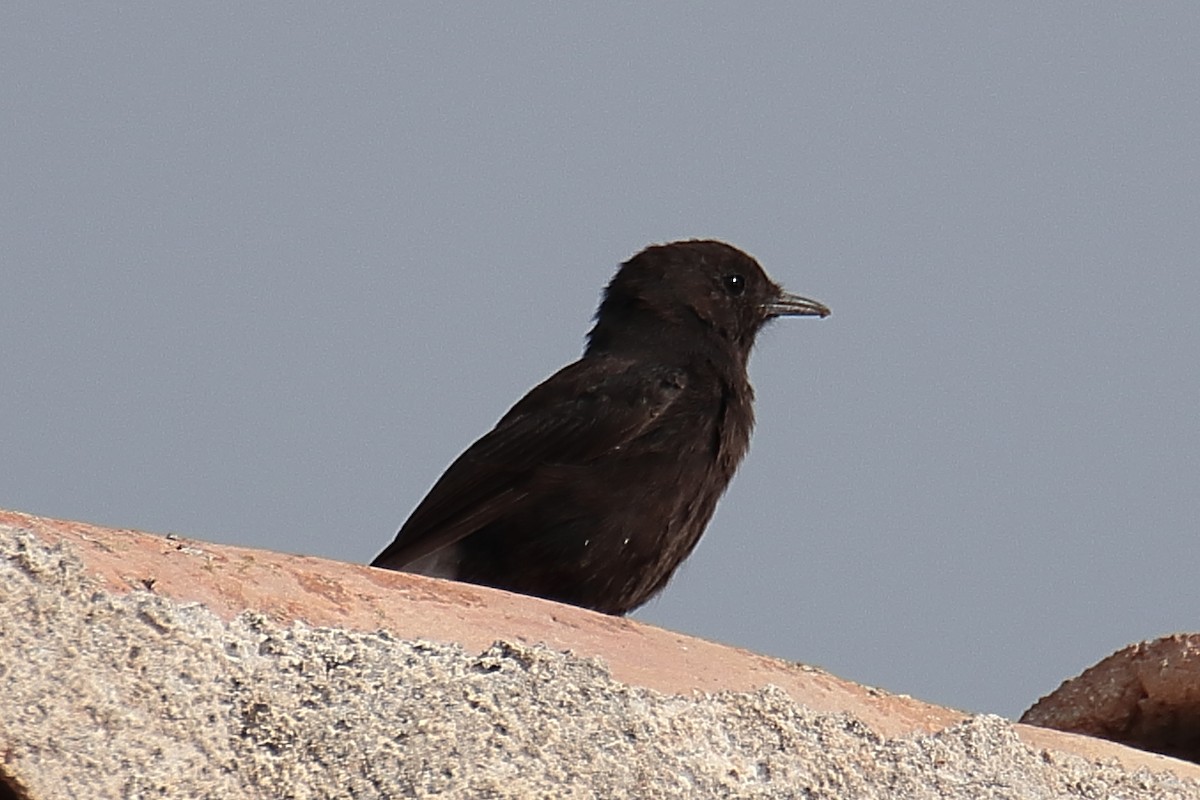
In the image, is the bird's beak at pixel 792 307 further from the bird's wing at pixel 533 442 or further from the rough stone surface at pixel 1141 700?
the rough stone surface at pixel 1141 700

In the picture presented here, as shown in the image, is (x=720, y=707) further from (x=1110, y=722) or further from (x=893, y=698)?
(x=1110, y=722)

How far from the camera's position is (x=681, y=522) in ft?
21.2

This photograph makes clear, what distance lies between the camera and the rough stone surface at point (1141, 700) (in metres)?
3.25

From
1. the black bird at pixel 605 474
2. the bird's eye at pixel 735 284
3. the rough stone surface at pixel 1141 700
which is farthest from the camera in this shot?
the bird's eye at pixel 735 284

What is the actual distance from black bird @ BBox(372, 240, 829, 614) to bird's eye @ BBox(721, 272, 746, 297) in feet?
0.92

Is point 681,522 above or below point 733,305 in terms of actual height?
below

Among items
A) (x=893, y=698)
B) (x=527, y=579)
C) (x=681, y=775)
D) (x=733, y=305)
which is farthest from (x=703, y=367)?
(x=681, y=775)

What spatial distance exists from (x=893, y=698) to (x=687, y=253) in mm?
5137

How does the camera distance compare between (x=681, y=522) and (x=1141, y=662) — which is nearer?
(x=1141, y=662)

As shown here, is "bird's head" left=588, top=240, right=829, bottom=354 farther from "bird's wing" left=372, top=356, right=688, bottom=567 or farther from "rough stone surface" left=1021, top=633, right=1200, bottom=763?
"rough stone surface" left=1021, top=633, right=1200, bottom=763

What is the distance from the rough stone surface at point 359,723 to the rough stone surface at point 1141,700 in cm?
61

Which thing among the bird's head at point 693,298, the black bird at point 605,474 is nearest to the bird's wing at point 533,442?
the black bird at point 605,474

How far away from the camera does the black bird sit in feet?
20.6

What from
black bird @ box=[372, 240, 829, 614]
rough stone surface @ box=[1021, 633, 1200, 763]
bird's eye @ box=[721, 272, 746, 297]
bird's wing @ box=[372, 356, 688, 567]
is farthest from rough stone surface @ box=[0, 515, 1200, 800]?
bird's eye @ box=[721, 272, 746, 297]
